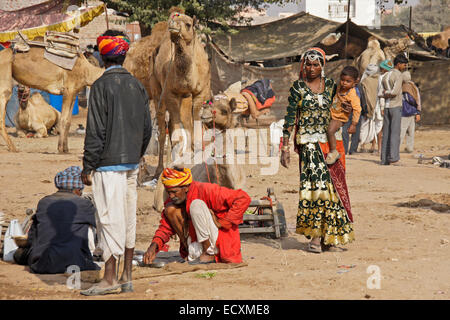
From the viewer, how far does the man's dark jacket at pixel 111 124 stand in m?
4.73

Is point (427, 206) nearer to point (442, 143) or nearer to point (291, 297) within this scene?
point (291, 297)

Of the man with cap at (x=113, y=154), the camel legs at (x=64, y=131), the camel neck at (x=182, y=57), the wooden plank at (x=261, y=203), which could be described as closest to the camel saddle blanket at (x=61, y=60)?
the camel legs at (x=64, y=131)

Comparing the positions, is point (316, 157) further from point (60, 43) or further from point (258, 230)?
point (60, 43)

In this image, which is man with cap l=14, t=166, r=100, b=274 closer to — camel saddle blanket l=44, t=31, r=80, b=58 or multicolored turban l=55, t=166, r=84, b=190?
multicolored turban l=55, t=166, r=84, b=190

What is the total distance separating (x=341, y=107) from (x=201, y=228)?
199 cm

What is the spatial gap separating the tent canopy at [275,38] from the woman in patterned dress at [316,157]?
13.4 metres

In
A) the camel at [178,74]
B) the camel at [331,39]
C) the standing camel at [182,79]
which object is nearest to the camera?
the camel at [178,74]

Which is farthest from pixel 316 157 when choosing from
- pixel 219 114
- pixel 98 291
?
pixel 98 291

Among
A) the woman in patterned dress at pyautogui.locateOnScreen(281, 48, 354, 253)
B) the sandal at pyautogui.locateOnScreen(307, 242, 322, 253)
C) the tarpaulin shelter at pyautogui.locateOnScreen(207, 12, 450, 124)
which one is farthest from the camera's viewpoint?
the tarpaulin shelter at pyautogui.locateOnScreen(207, 12, 450, 124)

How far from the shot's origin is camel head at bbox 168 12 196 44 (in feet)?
30.2

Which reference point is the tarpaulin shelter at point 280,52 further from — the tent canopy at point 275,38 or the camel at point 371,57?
A: the camel at point 371,57

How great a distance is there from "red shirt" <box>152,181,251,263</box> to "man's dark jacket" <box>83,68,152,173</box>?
107 centimetres

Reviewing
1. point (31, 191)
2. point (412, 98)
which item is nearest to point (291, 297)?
point (31, 191)

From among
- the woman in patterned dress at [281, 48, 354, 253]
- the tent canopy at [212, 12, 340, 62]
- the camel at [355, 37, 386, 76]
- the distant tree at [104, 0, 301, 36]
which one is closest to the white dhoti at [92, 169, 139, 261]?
the woman in patterned dress at [281, 48, 354, 253]
